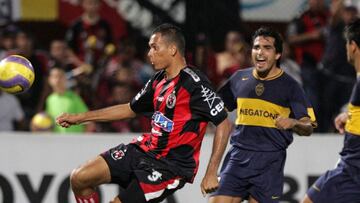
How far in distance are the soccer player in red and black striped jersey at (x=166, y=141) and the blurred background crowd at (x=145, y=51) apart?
12.2 feet

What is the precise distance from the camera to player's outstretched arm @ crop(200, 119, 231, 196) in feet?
26.1

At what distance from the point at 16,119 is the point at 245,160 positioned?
14.6 ft

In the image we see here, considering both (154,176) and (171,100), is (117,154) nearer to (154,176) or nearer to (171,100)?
(154,176)

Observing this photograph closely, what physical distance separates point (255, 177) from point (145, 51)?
17.9 ft

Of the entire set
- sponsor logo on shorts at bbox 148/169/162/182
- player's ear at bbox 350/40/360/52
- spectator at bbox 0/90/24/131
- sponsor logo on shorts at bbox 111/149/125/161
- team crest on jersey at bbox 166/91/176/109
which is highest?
player's ear at bbox 350/40/360/52

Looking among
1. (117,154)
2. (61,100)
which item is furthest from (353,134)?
(61,100)

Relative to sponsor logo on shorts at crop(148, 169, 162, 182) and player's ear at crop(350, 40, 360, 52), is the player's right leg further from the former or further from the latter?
player's ear at crop(350, 40, 360, 52)

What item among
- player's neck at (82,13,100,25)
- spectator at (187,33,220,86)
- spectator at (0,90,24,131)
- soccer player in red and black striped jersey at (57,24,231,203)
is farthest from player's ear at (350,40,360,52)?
player's neck at (82,13,100,25)

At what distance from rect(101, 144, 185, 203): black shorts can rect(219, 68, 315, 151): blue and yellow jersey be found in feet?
3.18

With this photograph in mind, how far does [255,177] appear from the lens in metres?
9.02

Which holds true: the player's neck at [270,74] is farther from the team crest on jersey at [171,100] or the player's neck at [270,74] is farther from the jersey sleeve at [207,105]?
the team crest on jersey at [171,100]

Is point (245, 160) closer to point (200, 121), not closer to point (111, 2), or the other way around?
point (200, 121)

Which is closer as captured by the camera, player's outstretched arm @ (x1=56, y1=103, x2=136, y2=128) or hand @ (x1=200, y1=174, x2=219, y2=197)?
hand @ (x1=200, y1=174, x2=219, y2=197)

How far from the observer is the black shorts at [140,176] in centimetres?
820
